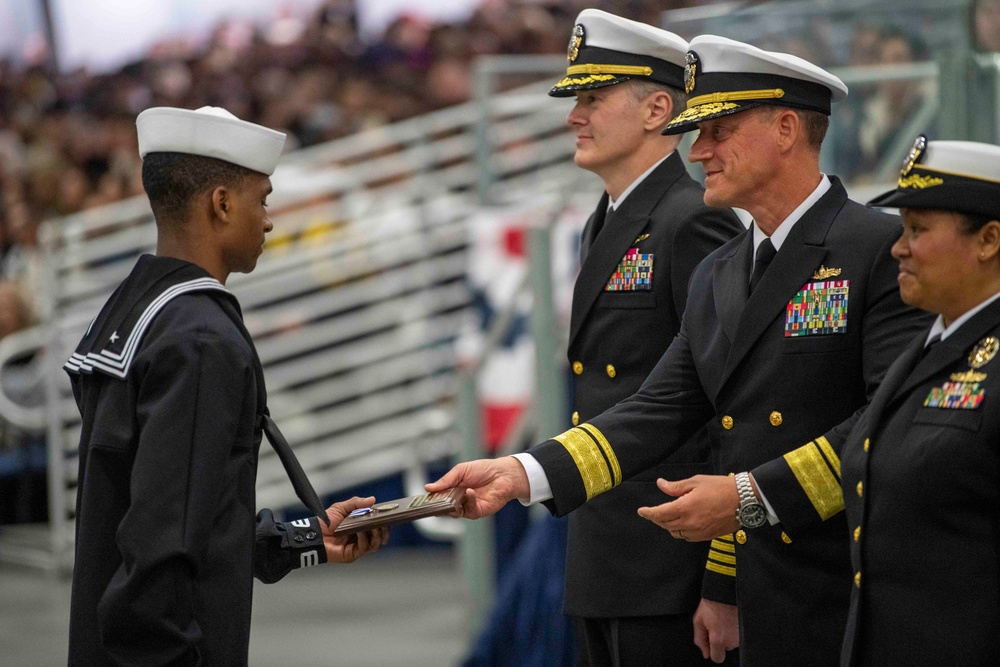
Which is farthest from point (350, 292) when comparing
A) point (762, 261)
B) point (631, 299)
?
point (762, 261)

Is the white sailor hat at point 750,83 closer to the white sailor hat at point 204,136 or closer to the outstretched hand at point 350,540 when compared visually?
the white sailor hat at point 204,136

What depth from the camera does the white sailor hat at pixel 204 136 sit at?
2.54 meters

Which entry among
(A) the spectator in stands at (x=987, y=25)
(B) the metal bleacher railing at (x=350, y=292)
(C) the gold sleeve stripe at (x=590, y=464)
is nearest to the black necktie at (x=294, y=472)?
(C) the gold sleeve stripe at (x=590, y=464)

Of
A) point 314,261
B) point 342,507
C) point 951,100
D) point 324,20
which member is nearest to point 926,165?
point 342,507

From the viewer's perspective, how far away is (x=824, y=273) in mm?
2666

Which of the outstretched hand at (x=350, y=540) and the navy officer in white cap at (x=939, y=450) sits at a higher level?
the navy officer in white cap at (x=939, y=450)

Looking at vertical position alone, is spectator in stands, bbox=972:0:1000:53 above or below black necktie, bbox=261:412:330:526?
above

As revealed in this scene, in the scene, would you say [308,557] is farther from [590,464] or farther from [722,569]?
[722,569]

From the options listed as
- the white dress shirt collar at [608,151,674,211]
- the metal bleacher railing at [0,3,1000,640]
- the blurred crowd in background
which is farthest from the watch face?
the blurred crowd in background

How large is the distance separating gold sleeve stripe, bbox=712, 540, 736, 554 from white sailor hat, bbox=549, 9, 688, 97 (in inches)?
38.8

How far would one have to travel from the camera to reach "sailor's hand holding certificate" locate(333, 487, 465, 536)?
2.70 meters

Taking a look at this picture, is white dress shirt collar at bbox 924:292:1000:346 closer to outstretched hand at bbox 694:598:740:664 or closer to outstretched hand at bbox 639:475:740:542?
outstretched hand at bbox 639:475:740:542

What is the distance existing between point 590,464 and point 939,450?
2.89 ft

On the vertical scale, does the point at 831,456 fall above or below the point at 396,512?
above
